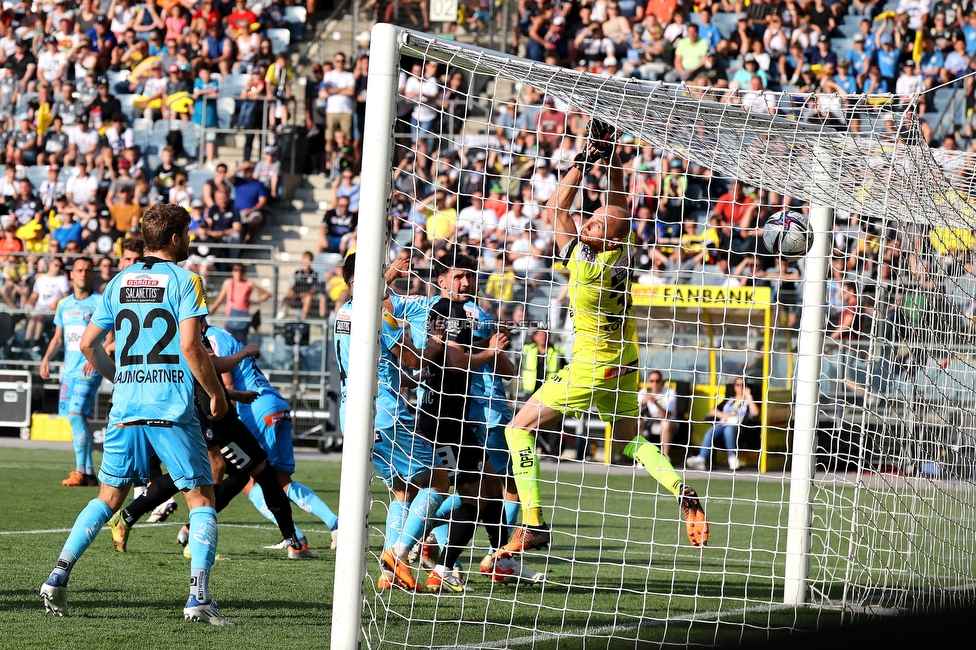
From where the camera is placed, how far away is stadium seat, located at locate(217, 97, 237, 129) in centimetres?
2258

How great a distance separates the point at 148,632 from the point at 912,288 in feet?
15.2

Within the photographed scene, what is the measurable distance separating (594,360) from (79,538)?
122 inches

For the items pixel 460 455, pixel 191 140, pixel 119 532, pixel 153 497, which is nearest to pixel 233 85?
pixel 191 140

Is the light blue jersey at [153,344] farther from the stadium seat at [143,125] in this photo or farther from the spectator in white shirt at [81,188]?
the stadium seat at [143,125]

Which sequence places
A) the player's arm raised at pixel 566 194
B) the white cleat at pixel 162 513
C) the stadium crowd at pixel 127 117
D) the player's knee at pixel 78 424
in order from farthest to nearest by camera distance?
1. the stadium crowd at pixel 127 117
2. the player's knee at pixel 78 424
3. the white cleat at pixel 162 513
4. the player's arm raised at pixel 566 194

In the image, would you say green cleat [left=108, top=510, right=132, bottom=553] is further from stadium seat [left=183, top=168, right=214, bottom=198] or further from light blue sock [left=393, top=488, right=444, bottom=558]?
stadium seat [left=183, top=168, right=214, bottom=198]

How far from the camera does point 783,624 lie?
628cm

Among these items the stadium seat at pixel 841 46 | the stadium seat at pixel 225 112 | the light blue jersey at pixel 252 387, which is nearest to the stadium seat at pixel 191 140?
the stadium seat at pixel 225 112

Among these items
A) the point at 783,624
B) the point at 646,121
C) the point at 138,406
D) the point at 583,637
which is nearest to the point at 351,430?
the point at 138,406

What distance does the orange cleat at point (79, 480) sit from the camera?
11.7 metres

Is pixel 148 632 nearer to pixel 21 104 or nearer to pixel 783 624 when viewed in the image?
pixel 783 624

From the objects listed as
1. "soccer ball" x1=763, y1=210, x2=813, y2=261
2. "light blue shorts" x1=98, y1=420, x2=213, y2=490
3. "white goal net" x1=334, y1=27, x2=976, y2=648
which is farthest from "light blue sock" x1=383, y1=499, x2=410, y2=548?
"soccer ball" x1=763, y1=210, x2=813, y2=261

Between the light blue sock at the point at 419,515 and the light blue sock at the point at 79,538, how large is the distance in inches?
66.3

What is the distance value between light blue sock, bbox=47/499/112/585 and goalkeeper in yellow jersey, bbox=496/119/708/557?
2328 mm
